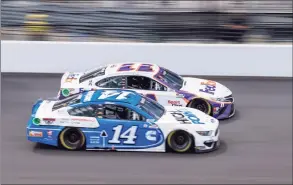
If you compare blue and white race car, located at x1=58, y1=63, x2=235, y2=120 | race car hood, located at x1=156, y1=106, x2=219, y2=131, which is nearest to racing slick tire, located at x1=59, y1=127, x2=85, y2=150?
race car hood, located at x1=156, y1=106, x2=219, y2=131

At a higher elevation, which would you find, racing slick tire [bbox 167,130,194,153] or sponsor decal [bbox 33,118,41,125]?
sponsor decal [bbox 33,118,41,125]

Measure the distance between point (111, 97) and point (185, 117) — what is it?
1331 millimetres

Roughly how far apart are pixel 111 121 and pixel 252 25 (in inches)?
332

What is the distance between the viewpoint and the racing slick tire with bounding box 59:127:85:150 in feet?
33.3

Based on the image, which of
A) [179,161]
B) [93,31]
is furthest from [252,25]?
[179,161]

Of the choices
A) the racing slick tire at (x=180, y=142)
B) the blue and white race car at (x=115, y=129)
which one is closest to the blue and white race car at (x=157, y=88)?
the blue and white race car at (x=115, y=129)

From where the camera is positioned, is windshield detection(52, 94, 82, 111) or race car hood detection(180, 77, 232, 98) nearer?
windshield detection(52, 94, 82, 111)

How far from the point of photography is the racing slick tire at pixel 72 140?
10156 mm

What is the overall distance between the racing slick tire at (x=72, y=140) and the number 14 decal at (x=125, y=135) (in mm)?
491

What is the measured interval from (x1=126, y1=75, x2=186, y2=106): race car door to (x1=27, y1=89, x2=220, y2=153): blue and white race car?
6.39 feet

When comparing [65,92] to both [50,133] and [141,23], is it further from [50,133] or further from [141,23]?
[141,23]

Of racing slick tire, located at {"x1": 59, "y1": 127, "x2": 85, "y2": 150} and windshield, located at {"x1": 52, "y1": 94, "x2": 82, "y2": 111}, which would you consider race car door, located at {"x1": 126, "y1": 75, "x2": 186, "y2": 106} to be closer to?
windshield, located at {"x1": 52, "y1": 94, "x2": 82, "y2": 111}

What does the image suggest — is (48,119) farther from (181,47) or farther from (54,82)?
(181,47)

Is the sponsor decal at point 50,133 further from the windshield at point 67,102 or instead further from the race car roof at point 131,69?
the race car roof at point 131,69
